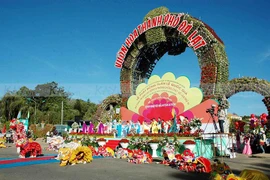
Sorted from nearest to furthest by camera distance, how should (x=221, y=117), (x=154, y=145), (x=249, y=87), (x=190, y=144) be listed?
1. (x=190, y=144)
2. (x=154, y=145)
3. (x=221, y=117)
4. (x=249, y=87)

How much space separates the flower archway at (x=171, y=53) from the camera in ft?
57.4

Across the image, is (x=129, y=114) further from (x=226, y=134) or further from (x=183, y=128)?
(x=226, y=134)

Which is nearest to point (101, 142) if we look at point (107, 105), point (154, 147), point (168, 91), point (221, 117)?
point (154, 147)

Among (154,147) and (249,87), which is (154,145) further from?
(249,87)

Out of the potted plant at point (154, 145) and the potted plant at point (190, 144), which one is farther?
the potted plant at point (154, 145)

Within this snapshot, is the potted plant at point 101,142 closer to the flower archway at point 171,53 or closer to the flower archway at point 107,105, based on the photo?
the flower archway at point 171,53

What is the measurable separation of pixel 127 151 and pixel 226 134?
16.3ft

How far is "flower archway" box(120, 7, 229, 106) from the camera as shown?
17.5 meters

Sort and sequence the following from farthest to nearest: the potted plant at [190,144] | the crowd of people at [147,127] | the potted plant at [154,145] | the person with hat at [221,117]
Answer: the crowd of people at [147,127]
the person with hat at [221,117]
the potted plant at [154,145]
the potted plant at [190,144]

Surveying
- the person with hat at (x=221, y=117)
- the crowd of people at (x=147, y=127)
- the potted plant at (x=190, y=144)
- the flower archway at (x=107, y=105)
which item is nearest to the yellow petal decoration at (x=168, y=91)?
the crowd of people at (x=147, y=127)

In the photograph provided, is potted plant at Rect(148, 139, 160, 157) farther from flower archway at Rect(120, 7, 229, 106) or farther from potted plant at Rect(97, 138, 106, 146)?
flower archway at Rect(120, 7, 229, 106)

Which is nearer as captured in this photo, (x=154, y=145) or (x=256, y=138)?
(x=154, y=145)

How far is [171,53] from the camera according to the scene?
22281 millimetres

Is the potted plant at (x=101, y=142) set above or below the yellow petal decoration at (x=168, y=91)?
below
